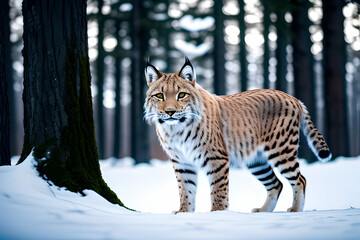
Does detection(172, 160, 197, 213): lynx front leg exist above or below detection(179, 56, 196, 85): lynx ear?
below

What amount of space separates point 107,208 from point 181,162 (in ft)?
6.10

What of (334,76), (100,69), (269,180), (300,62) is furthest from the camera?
(100,69)

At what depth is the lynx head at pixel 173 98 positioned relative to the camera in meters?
5.32

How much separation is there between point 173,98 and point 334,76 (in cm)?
797

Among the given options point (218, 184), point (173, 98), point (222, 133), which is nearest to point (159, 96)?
point (173, 98)

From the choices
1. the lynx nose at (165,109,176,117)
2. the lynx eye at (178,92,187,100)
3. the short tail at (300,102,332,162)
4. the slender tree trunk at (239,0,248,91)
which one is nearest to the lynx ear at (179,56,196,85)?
the lynx eye at (178,92,187,100)

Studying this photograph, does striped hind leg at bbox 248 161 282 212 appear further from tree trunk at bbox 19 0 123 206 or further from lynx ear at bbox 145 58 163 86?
tree trunk at bbox 19 0 123 206

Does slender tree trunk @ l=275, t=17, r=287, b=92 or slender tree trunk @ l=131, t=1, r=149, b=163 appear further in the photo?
slender tree trunk @ l=131, t=1, r=149, b=163

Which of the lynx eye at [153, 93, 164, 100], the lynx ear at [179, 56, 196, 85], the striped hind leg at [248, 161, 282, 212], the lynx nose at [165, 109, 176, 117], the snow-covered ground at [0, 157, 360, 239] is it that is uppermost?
the lynx ear at [179, 56, 196, 85]

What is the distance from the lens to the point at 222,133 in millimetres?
5902

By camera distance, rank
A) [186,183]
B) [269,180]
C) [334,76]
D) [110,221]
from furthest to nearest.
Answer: [334,76], [269,180], [186,183], [110,221]

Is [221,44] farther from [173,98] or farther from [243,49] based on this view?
[173,98]

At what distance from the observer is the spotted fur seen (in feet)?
17.8

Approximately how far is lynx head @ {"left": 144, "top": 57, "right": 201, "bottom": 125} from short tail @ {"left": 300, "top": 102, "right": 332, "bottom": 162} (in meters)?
2.09
